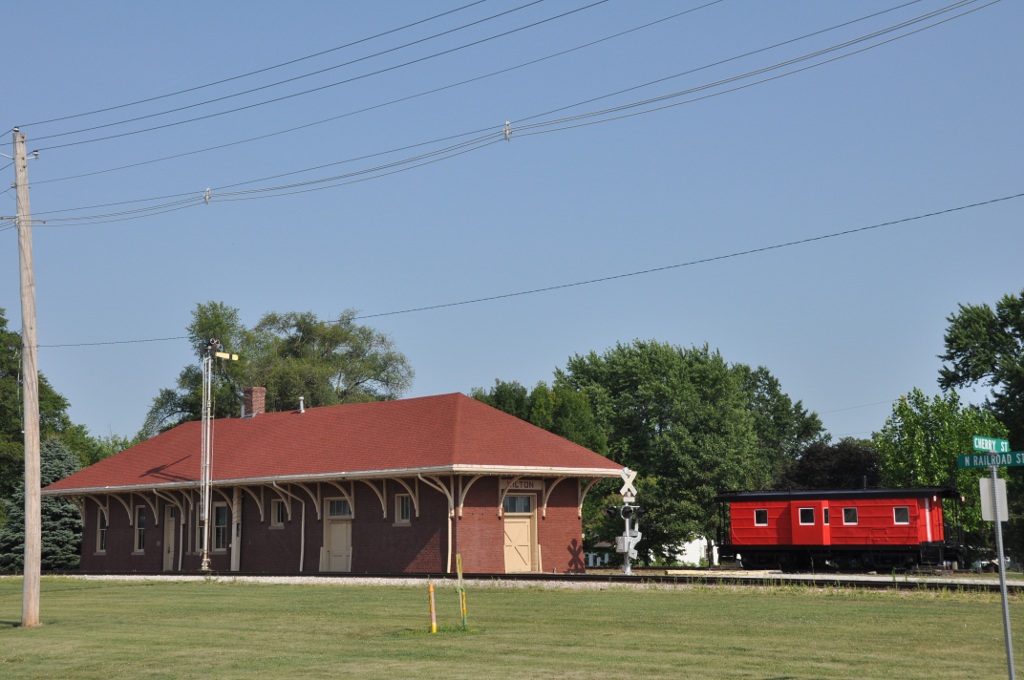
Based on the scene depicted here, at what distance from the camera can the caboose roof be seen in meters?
38.9

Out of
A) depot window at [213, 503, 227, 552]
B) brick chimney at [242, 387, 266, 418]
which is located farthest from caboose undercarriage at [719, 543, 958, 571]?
brick chimney at [242, 387, 266, 418]

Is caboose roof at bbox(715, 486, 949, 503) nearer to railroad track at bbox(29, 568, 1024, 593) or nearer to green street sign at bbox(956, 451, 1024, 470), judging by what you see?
railroad track at bbox(29, 568, 1024, 593)

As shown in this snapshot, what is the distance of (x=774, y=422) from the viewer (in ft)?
364

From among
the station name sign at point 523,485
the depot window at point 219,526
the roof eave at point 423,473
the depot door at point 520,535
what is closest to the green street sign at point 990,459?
the roof eave at point 423,473

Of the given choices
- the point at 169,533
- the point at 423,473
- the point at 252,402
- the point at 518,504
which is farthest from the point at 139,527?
the point at 518,504

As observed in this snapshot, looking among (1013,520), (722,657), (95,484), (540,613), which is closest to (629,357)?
(1013,520)

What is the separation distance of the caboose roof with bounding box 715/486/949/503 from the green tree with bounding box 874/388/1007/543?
69.3 ft

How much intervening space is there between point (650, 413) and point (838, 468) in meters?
23.5

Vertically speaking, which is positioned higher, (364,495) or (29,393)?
(29,393)

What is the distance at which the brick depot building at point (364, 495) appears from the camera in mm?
36812

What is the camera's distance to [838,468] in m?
83.2

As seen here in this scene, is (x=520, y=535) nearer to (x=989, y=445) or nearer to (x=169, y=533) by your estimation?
(x=169, y=533)

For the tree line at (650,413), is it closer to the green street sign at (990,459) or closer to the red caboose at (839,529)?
the red caboose at (839,529)

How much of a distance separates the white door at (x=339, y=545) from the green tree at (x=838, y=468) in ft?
161
